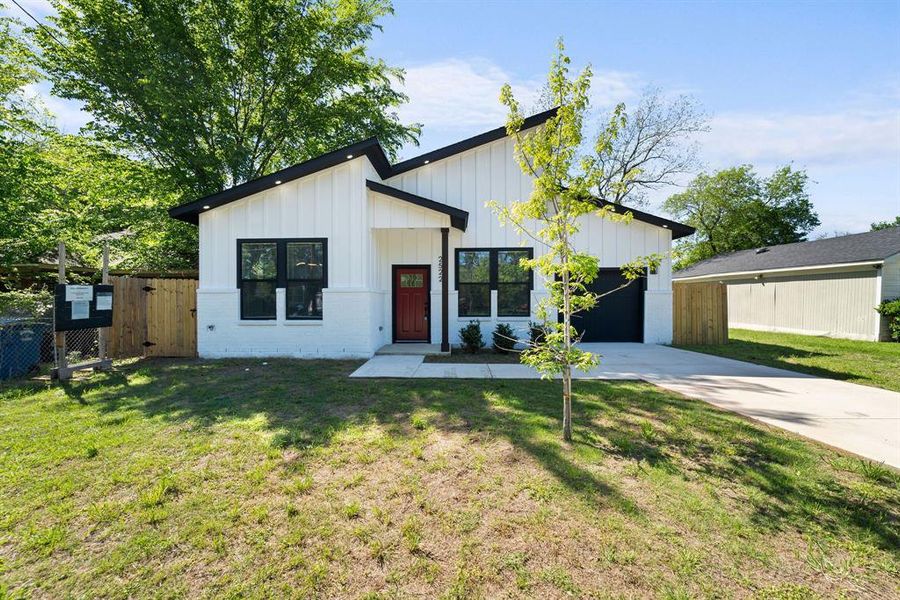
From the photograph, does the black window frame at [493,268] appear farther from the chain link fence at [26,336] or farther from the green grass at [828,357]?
the chain link fence at [26,336]

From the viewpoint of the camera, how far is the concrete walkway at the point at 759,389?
4.30 meters

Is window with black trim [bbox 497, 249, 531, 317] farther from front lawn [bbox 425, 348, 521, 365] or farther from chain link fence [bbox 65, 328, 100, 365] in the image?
chain link fence [bbox 65, 328, 100, 365]

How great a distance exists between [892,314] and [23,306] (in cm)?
Result: 2466

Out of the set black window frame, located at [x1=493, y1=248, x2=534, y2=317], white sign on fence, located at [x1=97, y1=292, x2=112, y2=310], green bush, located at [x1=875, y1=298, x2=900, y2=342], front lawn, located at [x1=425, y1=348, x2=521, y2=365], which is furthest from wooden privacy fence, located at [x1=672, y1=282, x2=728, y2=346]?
white sign on fence, located at [x1=97, y1=292, x2=112, y2=310]

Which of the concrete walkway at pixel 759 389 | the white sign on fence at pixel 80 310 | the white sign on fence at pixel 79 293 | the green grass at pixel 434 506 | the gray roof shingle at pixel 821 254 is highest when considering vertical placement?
the gray roof shingle at pixel 821 254

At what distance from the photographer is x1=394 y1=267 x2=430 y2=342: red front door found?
10.9m

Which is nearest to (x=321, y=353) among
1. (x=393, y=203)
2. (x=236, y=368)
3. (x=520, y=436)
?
(x=236, y=368)

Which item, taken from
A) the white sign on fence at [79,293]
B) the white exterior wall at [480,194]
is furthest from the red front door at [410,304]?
the white sign on fence at [79,293]

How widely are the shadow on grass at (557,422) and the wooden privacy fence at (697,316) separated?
6512 millimetres

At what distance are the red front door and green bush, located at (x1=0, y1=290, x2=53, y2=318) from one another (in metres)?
7.54

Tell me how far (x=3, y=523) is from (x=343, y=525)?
2.37 metres

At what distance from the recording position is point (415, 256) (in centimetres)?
1074

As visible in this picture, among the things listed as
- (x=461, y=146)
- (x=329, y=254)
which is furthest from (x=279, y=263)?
(x=461, y=146)

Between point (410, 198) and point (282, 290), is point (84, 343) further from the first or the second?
point (410, 198)
